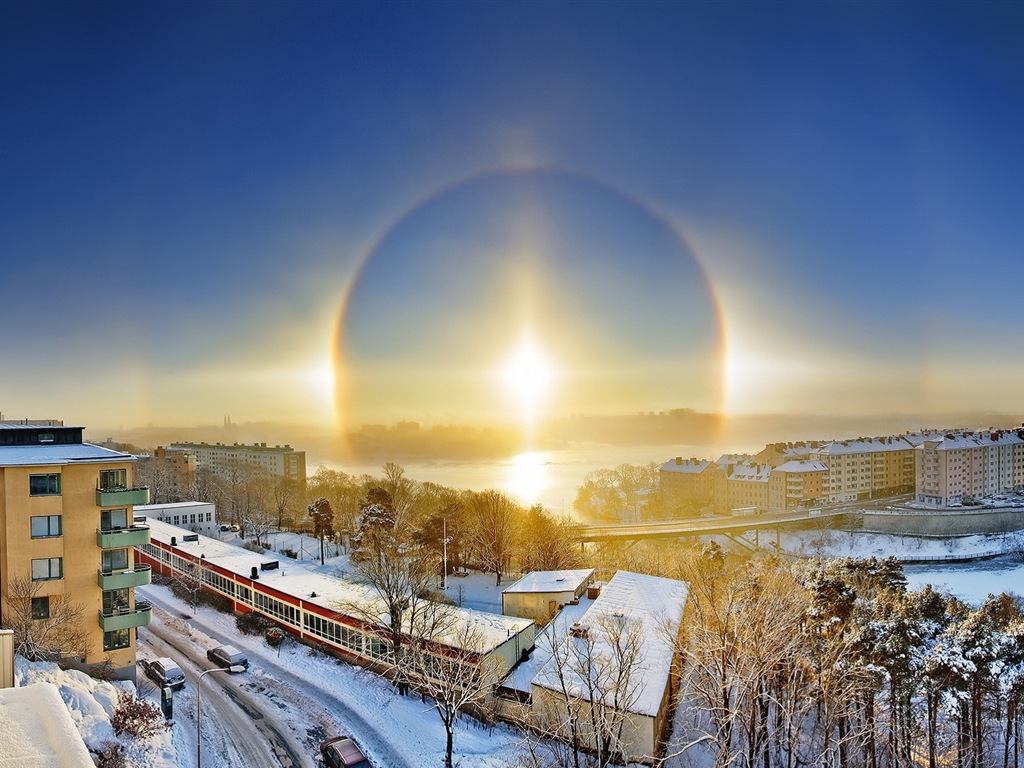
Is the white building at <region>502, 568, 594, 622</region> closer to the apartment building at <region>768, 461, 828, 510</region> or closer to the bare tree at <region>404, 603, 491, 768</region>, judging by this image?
the bare tree at <region>404, 603, 491, 768</region>

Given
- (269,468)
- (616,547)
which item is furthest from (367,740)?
(269,468)

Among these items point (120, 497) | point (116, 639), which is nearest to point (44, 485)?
point (120, 497)

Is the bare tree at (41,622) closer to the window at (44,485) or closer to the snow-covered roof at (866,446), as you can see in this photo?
the window at (44,485)

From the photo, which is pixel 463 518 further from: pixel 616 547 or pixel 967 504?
pixel 967 504

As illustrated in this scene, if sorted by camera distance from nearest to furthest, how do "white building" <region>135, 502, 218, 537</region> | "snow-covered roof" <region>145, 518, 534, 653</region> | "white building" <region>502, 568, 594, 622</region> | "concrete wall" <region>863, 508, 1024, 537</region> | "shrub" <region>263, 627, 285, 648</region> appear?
"snow-covered roof" <region>145, 518, 534, 653</region> → "shrub" <region>263, 627, 285, 648</region> → "white building" <region>502, 568, 594, 622</region> → "white building" <region>135, 502, 218, 537</region> → "concrete wall" <region>863, 508, 1024, 537</region>

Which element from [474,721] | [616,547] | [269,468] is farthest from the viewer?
[269,468]

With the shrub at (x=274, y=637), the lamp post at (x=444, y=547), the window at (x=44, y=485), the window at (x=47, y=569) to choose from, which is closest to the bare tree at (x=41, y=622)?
the window at (x=47, y=569)

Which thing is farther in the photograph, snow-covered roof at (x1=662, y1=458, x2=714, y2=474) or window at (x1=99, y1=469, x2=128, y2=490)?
snow-covered roof at (x1=662, y1=458, x2=714, y2=474)

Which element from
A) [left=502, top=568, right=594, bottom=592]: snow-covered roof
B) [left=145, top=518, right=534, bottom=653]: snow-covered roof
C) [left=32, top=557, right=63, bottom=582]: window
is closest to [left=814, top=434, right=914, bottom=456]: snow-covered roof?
[left=502, top=568, right=594, bottom=592]: snow-covered roof
